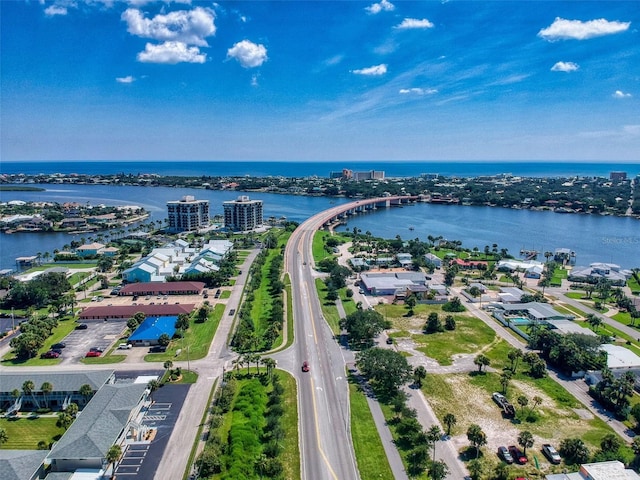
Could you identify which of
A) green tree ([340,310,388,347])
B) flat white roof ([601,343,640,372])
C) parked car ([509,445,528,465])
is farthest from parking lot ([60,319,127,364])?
flat white roof ([601,343,640,372])

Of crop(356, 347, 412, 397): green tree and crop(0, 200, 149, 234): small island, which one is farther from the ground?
crop(0, 200, 149, 234): small island

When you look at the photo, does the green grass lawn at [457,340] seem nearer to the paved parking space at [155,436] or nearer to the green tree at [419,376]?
the green tree at [419,376]

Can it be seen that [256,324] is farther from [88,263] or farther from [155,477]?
[88,263]

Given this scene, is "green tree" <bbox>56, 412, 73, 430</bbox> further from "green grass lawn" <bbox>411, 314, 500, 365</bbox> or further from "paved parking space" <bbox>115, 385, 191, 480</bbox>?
"green grass lawn" <bbox>411, 314, 500, 365</bbox>

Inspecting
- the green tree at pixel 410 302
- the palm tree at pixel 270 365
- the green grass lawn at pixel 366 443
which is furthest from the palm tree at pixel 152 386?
the green tree at pixel 410 302

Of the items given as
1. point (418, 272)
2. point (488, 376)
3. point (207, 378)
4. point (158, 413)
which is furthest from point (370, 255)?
point (158, 413)

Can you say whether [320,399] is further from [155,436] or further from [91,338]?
[91,338]
